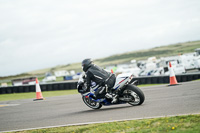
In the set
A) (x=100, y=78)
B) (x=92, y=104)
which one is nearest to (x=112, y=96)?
(x=100, y=78)

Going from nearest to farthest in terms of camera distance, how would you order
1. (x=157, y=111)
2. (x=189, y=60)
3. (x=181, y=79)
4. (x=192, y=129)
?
(x=192, y=129) < (x=157, y=111) < (x=181, y=79) < (x=189, y=60)

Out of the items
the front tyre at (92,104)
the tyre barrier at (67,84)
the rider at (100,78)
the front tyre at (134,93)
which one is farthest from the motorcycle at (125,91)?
the tyre barrier at (67,84)

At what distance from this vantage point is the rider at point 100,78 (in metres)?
9.29

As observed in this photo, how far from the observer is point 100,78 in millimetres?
9359

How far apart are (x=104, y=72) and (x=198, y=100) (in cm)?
302

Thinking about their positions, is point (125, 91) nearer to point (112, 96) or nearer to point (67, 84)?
point (112, 96)

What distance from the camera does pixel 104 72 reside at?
31.0ft

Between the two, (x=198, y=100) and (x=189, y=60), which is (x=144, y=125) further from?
(x=189, y=60)

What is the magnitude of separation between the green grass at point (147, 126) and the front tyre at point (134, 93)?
224cm

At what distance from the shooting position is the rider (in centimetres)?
929

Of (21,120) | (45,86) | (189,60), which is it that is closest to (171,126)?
(21,120)

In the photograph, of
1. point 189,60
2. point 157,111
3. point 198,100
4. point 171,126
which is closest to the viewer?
point 171,126

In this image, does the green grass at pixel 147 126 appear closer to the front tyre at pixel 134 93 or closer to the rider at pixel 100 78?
A: the front tyre at pixel 134 93

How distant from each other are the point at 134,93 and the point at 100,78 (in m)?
1.21
